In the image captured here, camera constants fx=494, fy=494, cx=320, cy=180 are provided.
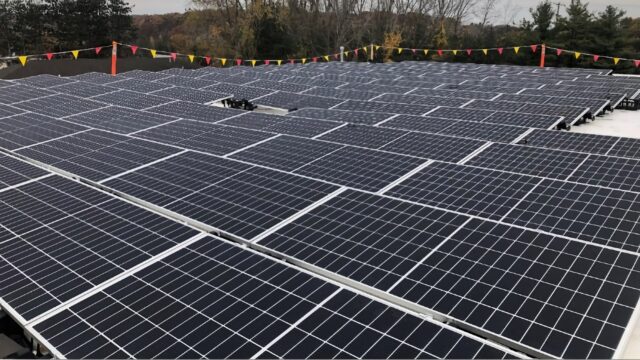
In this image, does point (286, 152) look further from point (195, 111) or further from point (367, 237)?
point (195, 111)

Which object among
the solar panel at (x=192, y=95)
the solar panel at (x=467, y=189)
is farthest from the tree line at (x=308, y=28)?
the solar panel at (x=467, y=189)

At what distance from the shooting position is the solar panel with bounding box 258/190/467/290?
6.84m

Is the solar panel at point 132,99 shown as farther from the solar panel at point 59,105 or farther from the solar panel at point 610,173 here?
the solar panel at point 610,173

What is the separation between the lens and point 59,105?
20828 millimetres

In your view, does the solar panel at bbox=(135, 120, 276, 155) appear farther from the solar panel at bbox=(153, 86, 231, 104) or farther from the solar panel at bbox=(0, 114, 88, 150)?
the solar panel at bbox=(153, 86, 231, 104)

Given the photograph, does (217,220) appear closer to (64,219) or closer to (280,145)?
(64,219)

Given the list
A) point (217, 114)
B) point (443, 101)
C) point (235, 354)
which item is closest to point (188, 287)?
point (235, 354)

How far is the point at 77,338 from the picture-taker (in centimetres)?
561

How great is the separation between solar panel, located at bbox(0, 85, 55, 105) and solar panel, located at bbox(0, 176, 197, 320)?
577 inches

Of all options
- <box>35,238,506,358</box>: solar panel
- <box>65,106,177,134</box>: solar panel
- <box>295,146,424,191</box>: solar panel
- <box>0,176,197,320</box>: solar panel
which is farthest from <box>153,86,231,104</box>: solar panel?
<box>35,238,506,358</box>: solar panel

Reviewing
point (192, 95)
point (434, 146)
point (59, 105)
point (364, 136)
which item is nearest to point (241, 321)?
point (434, 146)

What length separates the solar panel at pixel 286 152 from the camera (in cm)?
1155

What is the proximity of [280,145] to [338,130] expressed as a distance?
297 cm

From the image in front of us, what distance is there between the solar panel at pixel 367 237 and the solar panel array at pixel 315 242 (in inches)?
1.4
